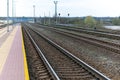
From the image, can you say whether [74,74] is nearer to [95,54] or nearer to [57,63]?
[57,63]

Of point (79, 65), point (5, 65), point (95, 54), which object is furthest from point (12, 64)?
point (95, 54)

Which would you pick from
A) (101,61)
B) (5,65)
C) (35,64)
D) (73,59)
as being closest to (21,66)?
(5,65)

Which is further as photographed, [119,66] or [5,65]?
[119,66]

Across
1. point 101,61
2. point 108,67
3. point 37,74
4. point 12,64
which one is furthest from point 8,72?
point 101,61

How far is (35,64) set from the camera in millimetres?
17500

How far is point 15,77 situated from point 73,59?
668 cm

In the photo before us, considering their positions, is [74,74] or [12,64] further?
[12,64]

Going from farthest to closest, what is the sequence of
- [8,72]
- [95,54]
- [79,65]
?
[95,54]
[79,65]
[8,72]

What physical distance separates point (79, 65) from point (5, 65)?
349cm

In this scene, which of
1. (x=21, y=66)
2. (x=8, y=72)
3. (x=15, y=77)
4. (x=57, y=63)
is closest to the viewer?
(x=15, y=77)

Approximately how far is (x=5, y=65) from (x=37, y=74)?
7.14ft

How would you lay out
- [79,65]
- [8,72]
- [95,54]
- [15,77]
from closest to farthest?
[15,77], [8,72], [79,65], [95,54]

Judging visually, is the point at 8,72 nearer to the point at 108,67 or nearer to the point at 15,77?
the point at 15,77

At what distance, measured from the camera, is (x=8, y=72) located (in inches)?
535
